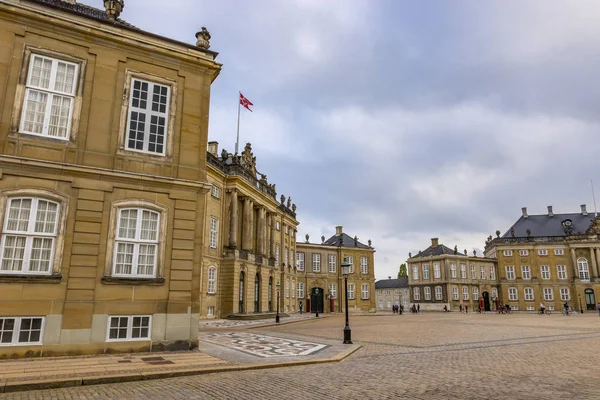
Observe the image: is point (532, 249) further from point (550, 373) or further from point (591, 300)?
point (550, 373)

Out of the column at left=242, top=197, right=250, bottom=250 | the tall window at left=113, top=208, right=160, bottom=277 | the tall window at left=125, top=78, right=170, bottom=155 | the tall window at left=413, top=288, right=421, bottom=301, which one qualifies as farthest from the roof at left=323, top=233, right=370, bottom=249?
the tall window at left=113, top=208, right=160, bottom=277

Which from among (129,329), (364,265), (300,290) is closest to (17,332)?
(129,329)

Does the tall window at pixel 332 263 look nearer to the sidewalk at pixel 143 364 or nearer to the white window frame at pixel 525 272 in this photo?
the white window frame at pixel 525 272

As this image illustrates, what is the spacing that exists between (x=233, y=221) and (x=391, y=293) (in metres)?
82.8

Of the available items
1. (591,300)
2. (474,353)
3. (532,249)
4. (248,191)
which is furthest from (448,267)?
(474,353)

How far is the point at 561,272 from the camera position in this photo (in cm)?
7050

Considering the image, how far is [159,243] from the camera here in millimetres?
13805

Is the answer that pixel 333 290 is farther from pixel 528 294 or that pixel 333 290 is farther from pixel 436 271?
pixel 528 294

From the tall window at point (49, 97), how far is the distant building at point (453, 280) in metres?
69.4

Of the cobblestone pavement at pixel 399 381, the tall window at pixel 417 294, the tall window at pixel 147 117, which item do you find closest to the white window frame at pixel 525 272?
the tall window at pixel 417 294

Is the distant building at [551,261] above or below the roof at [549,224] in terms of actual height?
below

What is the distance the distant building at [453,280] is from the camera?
72.3 metres

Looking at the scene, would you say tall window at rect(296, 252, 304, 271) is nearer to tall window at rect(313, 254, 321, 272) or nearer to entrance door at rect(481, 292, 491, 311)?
tall window at rect(313, 254, 321, 272)

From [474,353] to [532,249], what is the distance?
6850cm
